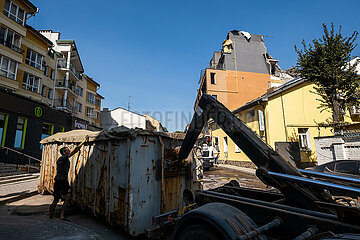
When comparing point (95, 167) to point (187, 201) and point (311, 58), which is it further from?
point (311, 58)

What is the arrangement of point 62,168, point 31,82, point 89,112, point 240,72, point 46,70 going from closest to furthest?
point 62,168 → point 31,82 → point 46,70 → point 240,72 → point 89,112

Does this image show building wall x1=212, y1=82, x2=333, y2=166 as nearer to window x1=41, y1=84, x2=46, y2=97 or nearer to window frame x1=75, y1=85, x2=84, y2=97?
window x1=41, y1=84, x2=46, y2=97

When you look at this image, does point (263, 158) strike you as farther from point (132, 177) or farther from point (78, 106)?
point (78, 106)

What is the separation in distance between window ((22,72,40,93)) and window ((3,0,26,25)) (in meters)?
5.13

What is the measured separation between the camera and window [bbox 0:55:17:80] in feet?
51.9

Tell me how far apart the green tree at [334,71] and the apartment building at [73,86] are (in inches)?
996

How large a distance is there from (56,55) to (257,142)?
2940 centimetres

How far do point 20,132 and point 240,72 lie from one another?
1090 inches

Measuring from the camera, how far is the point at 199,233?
2240mm

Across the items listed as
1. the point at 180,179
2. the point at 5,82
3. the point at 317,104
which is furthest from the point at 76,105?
the point at 317,104

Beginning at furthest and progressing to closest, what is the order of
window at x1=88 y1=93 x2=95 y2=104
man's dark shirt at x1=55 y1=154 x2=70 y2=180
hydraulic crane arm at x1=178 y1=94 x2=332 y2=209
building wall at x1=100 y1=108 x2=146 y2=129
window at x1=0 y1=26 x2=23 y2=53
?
building wall at x1=100 y1=108 x2=146 y2=129
window at x1=88 y1=93 x2=95 y2=104
window at x1=0 y1=26 x2=23 y2=53
man's dark shirt at x1=55 y1=154 x2=70 y2=180
hydraulic crane arm at x1=178 y1=94 x2=332 y2=209

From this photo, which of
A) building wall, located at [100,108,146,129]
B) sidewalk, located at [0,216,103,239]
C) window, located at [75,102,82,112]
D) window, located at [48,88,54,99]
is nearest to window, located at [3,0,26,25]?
window, located at [48,88,54,99]

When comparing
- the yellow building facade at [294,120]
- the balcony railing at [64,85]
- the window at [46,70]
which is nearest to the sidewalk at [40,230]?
the yellow building facade at [294,120]

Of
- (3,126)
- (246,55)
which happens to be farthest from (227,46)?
(3,126)
